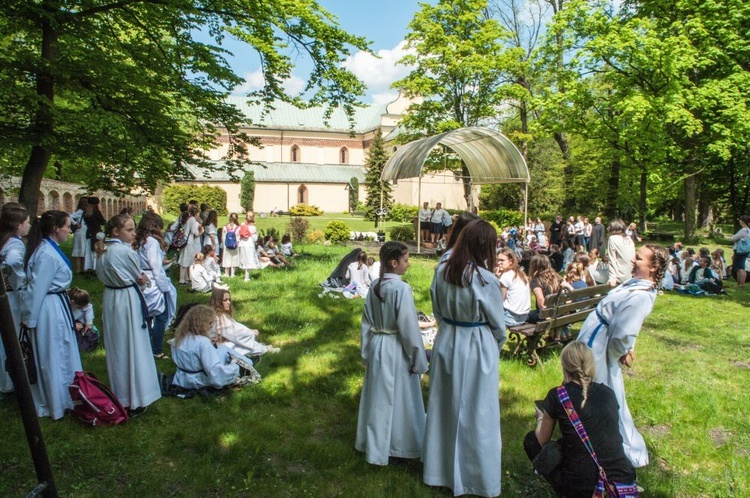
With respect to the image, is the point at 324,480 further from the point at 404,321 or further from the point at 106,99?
the point at 106,99

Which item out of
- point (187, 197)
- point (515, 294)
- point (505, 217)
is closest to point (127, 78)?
point (515, 294)

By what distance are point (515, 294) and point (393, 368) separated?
11.7ft

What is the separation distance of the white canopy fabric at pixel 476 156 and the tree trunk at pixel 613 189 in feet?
45.8

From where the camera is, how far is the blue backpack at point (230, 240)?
13242mm

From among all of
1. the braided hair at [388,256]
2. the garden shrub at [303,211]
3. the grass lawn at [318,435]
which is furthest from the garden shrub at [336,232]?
the garden shrub at [303,211]

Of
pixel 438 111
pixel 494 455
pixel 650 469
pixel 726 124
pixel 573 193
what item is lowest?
pixel 650 469

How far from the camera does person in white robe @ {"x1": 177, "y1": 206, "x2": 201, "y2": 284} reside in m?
12.6

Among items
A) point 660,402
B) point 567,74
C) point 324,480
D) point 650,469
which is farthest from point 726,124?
point 324,480

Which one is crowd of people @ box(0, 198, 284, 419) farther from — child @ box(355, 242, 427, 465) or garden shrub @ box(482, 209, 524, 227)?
garden shrub @ box(482, 209, 524, 227)

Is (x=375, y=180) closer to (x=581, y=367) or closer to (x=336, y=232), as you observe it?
(x=336, y=232)

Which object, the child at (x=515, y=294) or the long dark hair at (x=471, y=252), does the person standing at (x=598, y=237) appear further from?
the long dark hair at (x=471, y=252)

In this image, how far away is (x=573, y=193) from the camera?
36.3 m

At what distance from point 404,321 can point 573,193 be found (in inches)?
1382

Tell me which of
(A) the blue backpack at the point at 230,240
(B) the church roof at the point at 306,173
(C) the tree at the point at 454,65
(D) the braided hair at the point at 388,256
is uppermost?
(C) the tree at the point at 454,65
